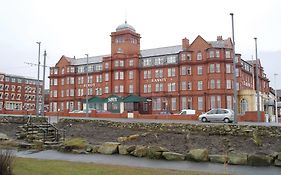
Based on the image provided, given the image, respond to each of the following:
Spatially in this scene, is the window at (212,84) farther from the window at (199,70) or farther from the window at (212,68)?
the window at (199,70)

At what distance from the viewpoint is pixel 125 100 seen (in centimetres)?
6769

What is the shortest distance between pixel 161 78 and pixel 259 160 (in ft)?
203

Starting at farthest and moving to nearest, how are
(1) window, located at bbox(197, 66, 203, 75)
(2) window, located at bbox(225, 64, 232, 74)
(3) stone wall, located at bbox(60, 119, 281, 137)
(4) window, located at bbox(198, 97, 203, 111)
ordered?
(1) window, located at bbox(197, 66, 203, 75) < (4) window, located at bbox(198, 97, 203, 111) < (2) window, located at bbox(225, 64, 232, 74) < (3) stone wall, located at bbox(60, 119, 281, 137)

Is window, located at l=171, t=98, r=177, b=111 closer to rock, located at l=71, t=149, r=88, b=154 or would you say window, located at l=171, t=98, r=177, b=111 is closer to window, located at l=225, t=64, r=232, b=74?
window, located at l=225, t=64, r=232, b=74

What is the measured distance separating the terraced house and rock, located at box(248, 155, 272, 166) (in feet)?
166

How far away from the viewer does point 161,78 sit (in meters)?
78.5

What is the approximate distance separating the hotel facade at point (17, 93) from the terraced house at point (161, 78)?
129 ft

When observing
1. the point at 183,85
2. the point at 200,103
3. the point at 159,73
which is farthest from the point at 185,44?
the point at 200,103

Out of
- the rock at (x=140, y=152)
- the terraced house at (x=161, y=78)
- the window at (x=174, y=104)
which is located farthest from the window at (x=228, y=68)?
the rock at (x=140, y=152)

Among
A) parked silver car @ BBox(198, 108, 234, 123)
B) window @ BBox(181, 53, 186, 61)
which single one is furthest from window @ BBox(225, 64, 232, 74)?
parked silver car @ BBox(198, 108, 234, 123)

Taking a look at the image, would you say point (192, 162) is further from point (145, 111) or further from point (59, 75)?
point (59, 75)

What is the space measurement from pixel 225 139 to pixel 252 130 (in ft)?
7.52

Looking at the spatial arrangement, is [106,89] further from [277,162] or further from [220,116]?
[277,162]

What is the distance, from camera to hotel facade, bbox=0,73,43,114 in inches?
4804
